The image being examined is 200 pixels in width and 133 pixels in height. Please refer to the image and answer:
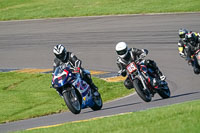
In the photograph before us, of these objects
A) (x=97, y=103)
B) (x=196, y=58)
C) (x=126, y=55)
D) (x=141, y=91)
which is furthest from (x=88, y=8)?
(x=141, y=91)

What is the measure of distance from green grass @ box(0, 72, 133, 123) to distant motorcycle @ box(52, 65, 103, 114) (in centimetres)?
223

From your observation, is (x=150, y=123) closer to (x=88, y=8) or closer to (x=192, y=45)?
(x=192, y=45)

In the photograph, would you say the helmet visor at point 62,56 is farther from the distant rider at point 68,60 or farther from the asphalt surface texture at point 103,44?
the asphalt surface texture at point 103,44

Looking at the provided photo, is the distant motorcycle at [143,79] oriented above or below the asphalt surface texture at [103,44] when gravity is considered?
below

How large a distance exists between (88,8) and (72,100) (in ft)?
Result: 90.3

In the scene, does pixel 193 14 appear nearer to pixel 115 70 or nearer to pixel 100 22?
pixel 100 22

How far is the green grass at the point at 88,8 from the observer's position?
37.3 m

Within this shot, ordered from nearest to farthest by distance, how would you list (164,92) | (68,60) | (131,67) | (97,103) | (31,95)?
(68,60) < (131,67) < (97,103) < (164,92) < (31,95)

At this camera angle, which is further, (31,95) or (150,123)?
(31,95)

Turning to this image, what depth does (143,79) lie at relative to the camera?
578 inches

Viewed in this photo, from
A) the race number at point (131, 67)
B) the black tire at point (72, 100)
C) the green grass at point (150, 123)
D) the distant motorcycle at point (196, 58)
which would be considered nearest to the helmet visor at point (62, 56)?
the black tire at point (72, 100)

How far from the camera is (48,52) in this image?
2855 centimetres

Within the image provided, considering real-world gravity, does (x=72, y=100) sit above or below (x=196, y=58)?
below

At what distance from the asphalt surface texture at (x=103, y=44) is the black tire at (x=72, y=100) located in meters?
0.28
